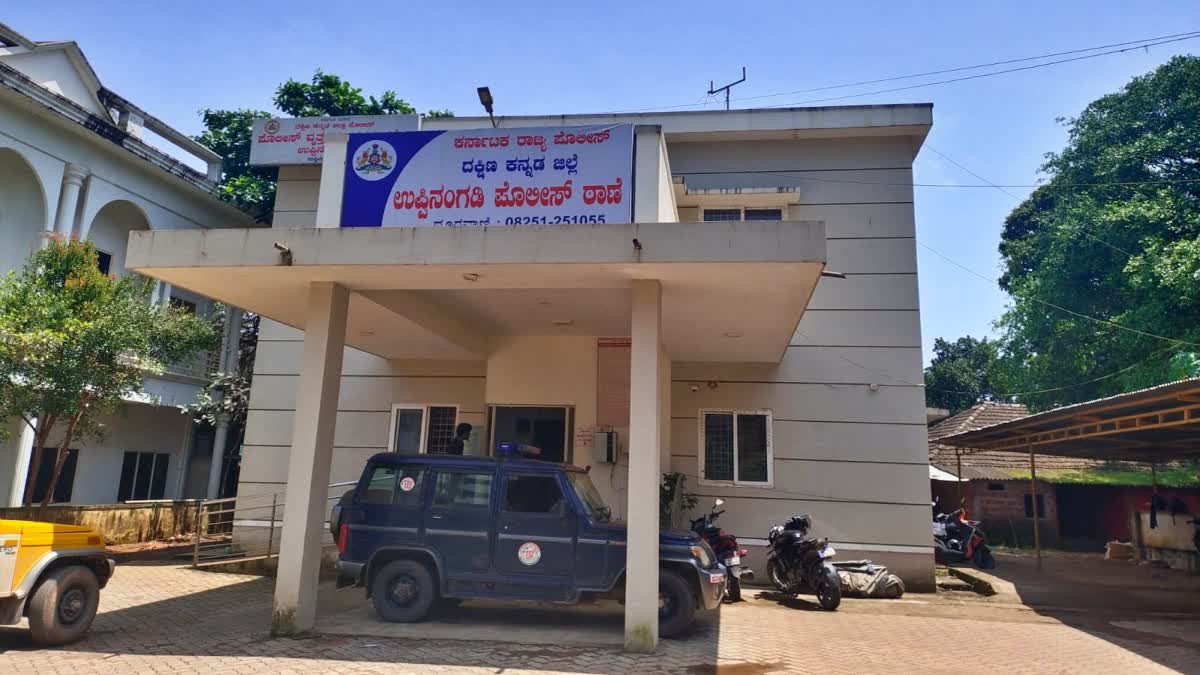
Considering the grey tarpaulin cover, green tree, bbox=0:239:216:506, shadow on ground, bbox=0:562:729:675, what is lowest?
shadow on ground, bbox=0:562:729:675

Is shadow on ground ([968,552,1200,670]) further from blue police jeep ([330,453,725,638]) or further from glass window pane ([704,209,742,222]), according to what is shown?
glass window pane ([704,209,742,222])

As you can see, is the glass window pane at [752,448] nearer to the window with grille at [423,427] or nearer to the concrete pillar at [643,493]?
the window with grille at [423,427]

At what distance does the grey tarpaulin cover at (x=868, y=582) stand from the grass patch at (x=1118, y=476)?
13198 mm

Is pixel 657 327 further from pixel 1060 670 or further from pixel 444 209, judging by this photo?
pixel 1060 670

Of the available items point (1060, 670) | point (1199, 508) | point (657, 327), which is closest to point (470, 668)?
point (657, 327)

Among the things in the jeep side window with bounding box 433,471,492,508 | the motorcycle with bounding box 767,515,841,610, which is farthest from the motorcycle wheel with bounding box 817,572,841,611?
the jeep side window with bounding box 433,471,492,508

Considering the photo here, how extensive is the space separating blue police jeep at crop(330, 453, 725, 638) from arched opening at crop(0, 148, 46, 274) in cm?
1150

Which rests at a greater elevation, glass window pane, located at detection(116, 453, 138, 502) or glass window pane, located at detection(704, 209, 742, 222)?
glass window pane, located at detection(704, 209, 742, 222)

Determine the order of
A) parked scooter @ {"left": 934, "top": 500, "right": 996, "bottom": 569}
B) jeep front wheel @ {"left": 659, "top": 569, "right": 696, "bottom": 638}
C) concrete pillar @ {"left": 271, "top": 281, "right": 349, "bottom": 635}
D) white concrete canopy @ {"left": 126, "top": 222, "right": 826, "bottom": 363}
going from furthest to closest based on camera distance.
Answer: parked scooter @ {"left": 934, "top": 500, "right": 996, "bottom": 569}
jeep front wheel @ {"left": 659, "top": 569, "right": 696, "bottom": 638}
concrete pillar @ {"left": 271, "top": 281, "right": 349, "bottom": 635}
white concrete canopy @ {"left": 126, "top": 222, "right": 826, "bottom": 363}

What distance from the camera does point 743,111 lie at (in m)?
12.5

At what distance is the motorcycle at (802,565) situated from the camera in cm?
911

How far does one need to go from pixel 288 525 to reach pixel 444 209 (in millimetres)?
3604

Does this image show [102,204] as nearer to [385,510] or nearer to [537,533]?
[385,510]

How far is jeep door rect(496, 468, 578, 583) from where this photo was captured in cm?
731
